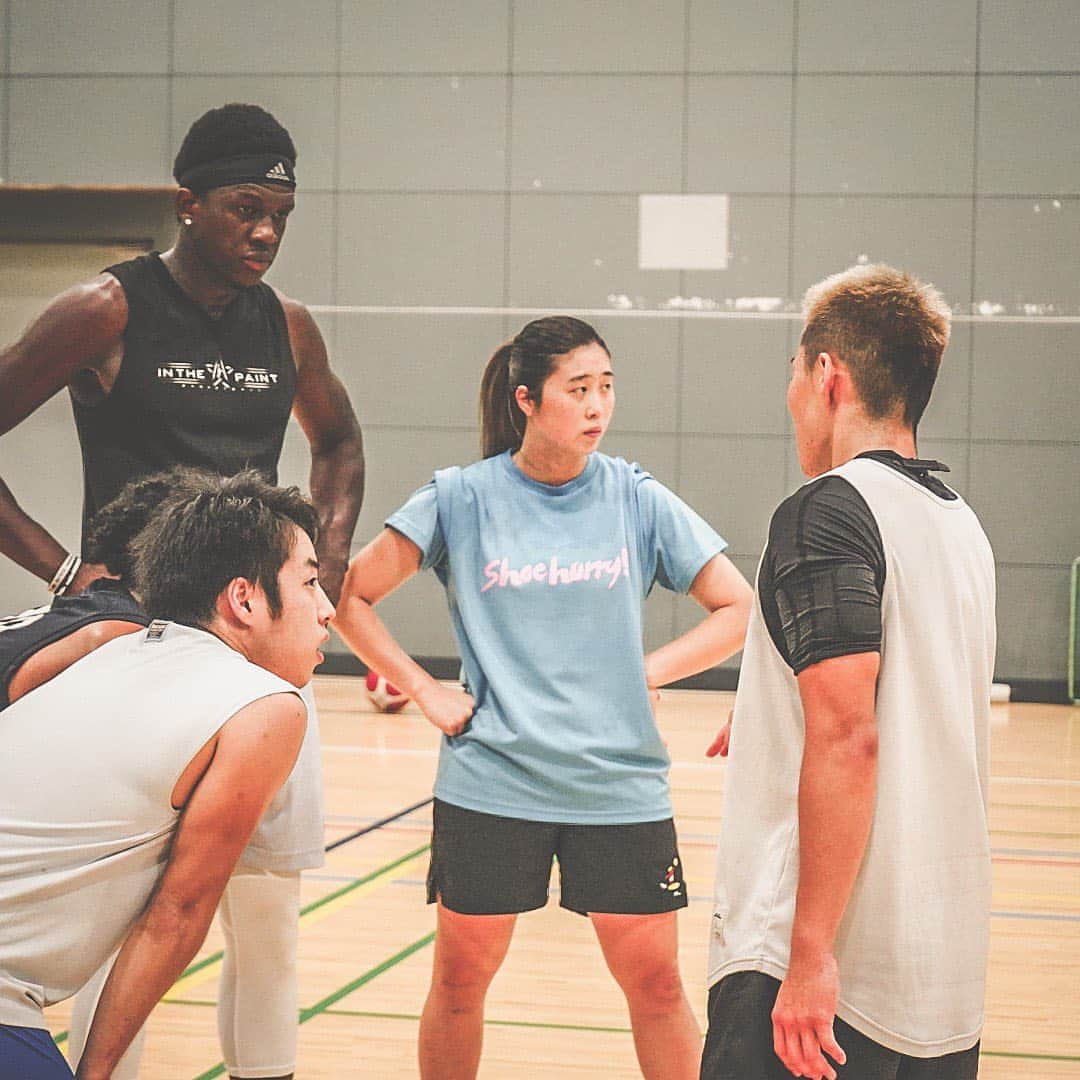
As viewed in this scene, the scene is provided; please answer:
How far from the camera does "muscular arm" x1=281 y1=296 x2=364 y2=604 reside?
9.82 ft

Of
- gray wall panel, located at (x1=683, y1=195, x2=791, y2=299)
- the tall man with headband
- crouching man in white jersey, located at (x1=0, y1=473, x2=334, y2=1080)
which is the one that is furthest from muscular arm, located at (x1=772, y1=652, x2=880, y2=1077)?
gray wall panel, located at (x1=683, y1=195, x2=791, y2=299)

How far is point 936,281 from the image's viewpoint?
10.1 m

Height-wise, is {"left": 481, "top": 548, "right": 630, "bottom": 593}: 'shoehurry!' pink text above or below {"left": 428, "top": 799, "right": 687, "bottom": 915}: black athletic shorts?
above

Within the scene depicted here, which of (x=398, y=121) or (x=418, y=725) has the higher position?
(x=398, y=121)

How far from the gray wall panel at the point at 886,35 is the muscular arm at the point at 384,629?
26.3 feet

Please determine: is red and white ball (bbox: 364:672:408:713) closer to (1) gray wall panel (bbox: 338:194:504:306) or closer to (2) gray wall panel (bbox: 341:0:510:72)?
(1) gray wall panel (bbox: 338:194:504:306)

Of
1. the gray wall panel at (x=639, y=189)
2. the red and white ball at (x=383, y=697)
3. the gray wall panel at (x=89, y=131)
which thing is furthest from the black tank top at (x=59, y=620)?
the gray wall panel at (x=89, y=131)

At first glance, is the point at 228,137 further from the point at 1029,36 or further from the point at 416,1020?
the point at 1029,36

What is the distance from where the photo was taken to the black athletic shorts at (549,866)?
2.83 meters

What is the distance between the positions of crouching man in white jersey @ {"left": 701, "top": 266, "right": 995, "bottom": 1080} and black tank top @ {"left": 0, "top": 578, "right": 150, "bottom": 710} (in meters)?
0.94

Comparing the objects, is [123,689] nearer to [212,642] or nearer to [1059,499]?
[212,642]

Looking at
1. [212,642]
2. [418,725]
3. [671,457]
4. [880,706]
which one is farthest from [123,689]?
[671,457]

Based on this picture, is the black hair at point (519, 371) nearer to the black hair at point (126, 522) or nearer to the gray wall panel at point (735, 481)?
the black hair at point (126, 522)

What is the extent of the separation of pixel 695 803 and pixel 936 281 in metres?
4.75
